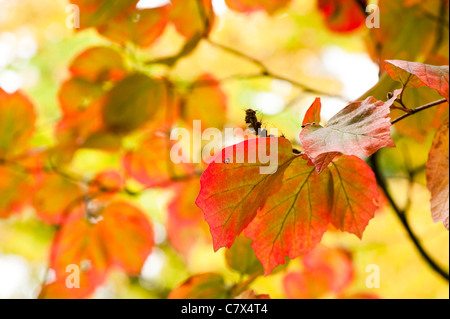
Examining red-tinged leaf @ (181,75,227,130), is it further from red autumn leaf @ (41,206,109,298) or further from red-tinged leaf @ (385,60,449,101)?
red-tinged leaf @ (385,60,449,101)

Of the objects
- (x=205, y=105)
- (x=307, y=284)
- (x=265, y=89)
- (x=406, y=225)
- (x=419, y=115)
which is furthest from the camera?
(x=265, y=89)

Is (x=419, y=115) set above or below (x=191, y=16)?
below

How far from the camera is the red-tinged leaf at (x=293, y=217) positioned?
1.16 feet

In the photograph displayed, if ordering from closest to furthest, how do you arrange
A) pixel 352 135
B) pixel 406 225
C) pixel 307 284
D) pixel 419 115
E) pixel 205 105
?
pixel 352 135 < pixel 419 115 < pixel 406 225 < pixel 307 284 < pixel 205 105

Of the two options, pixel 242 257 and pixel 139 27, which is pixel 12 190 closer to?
pixel 139 27

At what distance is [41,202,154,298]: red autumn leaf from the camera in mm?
783

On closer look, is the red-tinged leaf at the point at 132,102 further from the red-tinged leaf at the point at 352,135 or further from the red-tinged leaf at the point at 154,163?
the red-tinged leaf at the point at 352,135

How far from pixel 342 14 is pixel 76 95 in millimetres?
537

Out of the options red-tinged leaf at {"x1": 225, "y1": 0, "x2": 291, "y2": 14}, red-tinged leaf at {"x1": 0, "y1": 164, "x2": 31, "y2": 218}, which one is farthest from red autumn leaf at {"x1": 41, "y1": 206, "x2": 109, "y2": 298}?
red-tinged leaf at {"x1": 225, "y1": 0, "x2": 291, "y2": 14}

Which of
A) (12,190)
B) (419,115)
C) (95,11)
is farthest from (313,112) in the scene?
(12,190)

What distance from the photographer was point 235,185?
0.32 m

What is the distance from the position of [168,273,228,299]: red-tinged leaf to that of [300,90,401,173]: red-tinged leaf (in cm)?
29
